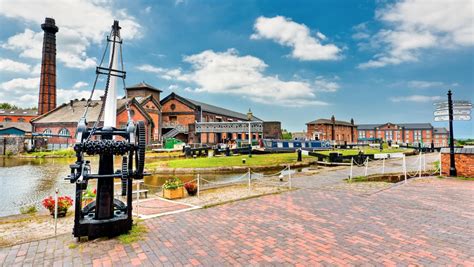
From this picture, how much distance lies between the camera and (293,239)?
17.1 ft

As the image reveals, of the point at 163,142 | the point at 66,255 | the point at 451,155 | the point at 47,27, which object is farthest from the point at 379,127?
the point at 66,255

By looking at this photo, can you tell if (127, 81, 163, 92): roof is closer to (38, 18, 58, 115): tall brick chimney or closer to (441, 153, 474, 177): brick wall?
(38, 18, 58, 115): tall brick chimney

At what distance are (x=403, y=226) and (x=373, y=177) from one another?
9112mm

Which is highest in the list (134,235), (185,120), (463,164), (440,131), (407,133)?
(185,120)

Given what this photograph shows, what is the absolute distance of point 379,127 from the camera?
87.3m

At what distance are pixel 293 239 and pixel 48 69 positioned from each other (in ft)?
183

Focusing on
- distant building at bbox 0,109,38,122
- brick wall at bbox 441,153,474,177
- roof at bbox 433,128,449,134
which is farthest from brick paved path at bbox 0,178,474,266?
roof at bbox 433,128,449,134

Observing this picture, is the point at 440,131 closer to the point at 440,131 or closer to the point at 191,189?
the point at 440,131

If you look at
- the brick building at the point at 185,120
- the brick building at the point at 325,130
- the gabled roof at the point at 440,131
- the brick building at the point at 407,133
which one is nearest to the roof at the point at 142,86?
the brick building at the point at 185,120

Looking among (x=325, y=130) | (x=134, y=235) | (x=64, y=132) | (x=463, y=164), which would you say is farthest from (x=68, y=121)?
(x=325, y=130)

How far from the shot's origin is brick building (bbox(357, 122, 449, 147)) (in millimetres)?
83562

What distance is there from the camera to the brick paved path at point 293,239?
A: 4363mm

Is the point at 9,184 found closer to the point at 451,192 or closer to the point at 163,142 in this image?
the point at 451,192

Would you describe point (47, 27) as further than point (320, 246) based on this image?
Yes
